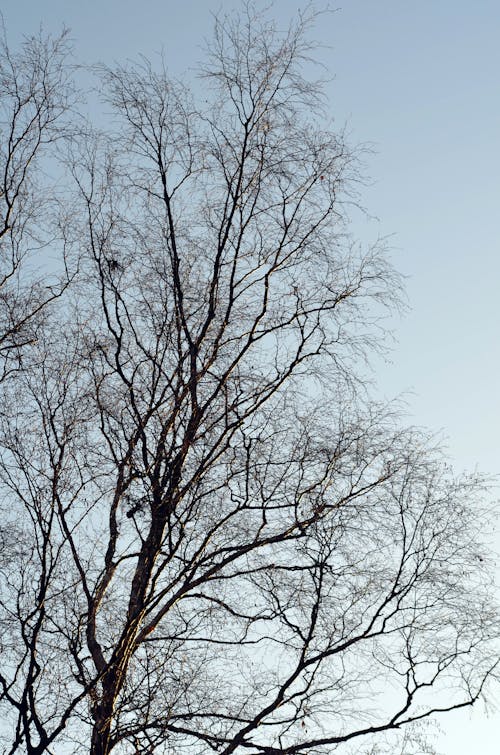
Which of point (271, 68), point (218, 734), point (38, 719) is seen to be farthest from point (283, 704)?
point (271, 68)

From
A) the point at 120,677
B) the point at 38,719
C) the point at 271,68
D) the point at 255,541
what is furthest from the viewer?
the point at 271,68

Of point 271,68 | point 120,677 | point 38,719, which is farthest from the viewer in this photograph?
point 271,68

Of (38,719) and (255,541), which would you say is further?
(255,541)

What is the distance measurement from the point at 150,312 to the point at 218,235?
2.87ft

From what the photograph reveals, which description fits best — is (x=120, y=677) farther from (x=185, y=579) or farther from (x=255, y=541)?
(x=255, y=541)

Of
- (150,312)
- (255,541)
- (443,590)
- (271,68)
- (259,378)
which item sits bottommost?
(443,590)

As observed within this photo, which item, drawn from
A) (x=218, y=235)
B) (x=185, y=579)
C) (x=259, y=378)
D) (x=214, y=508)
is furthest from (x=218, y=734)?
(x=218, y=235)

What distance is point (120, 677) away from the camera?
6.05 m

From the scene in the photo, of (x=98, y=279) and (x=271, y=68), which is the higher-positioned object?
(x=271, y=68)

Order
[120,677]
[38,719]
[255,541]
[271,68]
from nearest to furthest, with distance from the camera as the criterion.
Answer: [120,677]
[38,719]
[255,541]
[271,68]

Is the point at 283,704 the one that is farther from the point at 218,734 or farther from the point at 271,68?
the point at 271,68

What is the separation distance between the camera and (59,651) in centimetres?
706

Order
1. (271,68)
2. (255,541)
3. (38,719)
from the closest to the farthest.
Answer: (38,719)
(255,541)
(271,68)

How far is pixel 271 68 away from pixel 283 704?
16.2 ft
